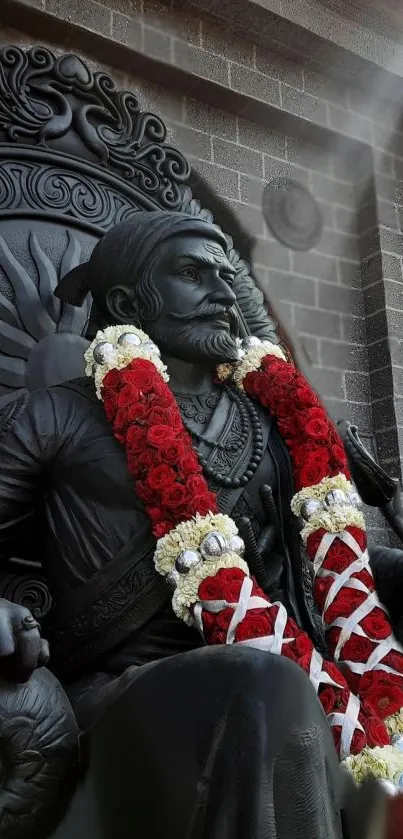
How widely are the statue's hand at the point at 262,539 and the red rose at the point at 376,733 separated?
0.37 m

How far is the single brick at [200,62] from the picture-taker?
2.87 metres

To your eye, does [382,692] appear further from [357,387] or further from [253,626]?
[357,387]

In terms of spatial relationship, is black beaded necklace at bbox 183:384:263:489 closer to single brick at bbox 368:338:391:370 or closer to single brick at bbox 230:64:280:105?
single brick at bbox 368:338:391:370

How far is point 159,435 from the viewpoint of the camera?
1656 mm

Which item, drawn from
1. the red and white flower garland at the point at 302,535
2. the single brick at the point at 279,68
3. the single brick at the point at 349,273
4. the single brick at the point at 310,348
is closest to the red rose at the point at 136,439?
the red and white flower garland at the point at 302,535

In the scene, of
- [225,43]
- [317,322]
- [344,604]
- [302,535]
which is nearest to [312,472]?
[302,535]

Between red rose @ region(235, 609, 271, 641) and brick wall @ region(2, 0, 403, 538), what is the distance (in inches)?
53.2

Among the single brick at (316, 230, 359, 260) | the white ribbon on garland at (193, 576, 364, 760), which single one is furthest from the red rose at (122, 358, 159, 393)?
the single brick at (316, 230, 359, 260)

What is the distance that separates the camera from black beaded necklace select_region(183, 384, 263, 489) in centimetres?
177

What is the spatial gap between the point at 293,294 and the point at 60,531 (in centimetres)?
129

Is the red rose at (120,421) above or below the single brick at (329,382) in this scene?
below

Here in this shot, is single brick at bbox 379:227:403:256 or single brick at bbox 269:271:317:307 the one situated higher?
single brick at bbox 379:227:403:256

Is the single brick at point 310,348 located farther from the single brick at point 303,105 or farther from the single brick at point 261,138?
the single brick at point 303,105

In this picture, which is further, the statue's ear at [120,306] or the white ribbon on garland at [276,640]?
the statue's ear at [120,306]
